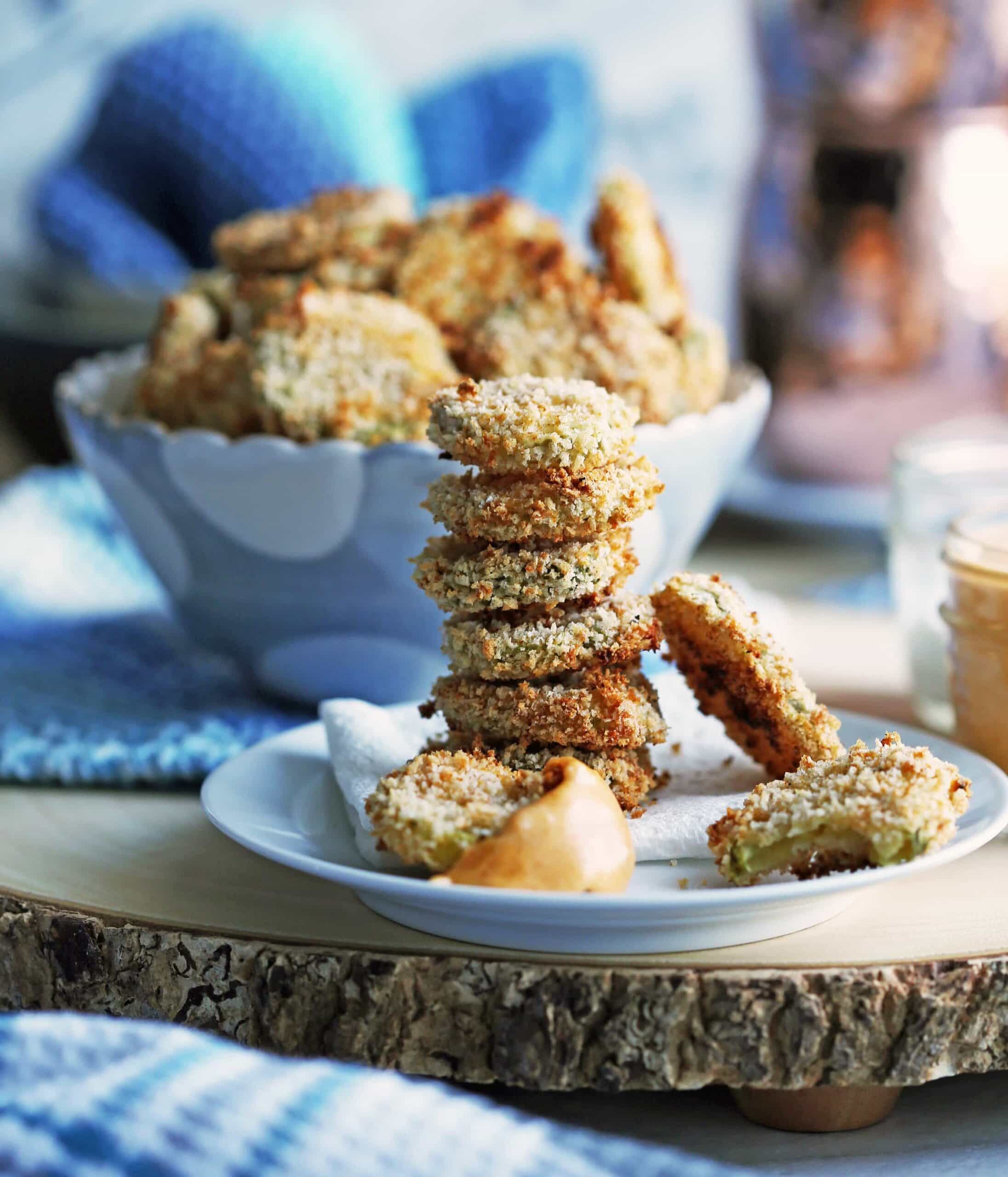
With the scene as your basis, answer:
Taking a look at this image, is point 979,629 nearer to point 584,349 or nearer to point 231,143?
point 584,349

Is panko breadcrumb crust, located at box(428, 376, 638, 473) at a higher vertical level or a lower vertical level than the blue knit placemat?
higher

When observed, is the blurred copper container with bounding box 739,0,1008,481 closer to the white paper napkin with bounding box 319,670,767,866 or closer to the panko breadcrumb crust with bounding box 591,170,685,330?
the panko breadcrumb crust with bounding box 591,170,685,330

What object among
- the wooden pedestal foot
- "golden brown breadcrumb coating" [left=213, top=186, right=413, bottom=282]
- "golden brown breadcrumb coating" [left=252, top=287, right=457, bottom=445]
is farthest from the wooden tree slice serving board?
"golden brown breadcrumb coating" [left=213, top=186, right=413, bottom=282]

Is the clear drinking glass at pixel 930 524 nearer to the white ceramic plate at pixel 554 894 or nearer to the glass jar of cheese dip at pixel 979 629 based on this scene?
the glass jar of cheese dip at pixel 979 629

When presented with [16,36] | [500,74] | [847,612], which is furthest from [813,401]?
[16,36]

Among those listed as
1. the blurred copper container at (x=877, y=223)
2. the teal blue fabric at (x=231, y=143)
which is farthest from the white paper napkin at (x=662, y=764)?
the teal blue fabric at (x=231, y=143)

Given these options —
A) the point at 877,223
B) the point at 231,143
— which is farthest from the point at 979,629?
the point at 231,143

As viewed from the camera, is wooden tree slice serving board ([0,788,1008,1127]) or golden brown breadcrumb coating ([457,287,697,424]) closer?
wooden tree slice serving board ([0,788,1008,1127])
